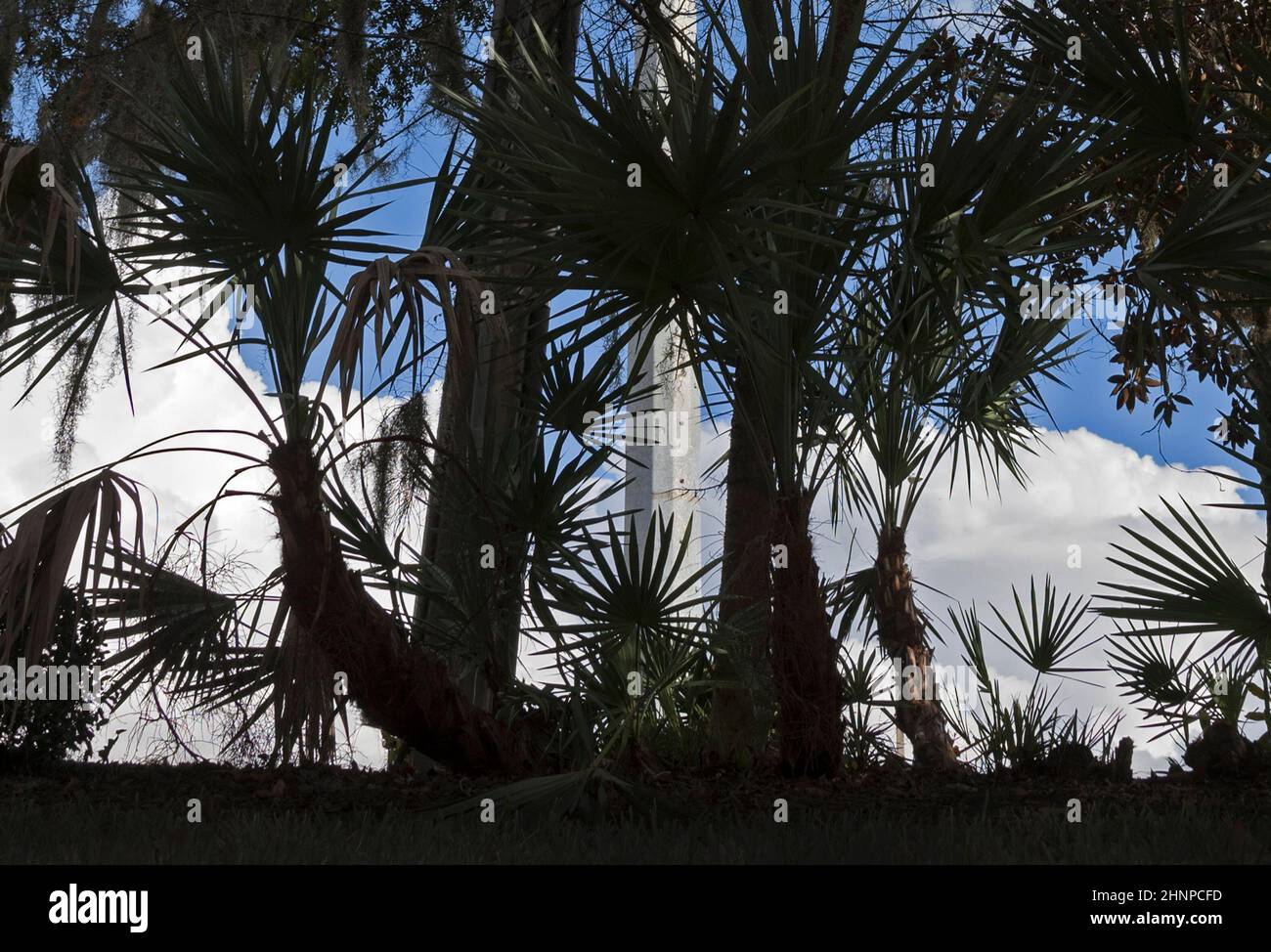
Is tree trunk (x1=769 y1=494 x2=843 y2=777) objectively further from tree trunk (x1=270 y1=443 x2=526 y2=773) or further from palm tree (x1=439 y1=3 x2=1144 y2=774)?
tree trunk (x1=270 y1=443 x2=526 y2=773)

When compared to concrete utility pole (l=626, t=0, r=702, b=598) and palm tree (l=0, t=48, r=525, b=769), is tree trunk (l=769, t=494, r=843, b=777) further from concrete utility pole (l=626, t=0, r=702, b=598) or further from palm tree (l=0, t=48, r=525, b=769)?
concrete utility pole (l=626, t=0, r=702, b=598)

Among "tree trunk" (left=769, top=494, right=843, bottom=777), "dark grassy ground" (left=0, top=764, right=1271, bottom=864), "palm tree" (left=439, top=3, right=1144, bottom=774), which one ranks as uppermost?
"palm tree" (left=439, top=3, right=1144, bottom=774)

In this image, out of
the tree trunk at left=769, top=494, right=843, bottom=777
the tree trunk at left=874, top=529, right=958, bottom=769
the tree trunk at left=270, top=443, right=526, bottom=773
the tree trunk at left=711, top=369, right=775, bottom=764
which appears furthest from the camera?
the tree trunk at left=874, top=529, right=958, bottom=769

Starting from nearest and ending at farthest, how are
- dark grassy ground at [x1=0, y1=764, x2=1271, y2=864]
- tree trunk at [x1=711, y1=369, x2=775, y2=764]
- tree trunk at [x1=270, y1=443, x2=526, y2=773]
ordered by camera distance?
dark grassy ground at [x1=0, y1=764, x2=1271, y2=864]
tree trunk at [x1=270, y1=443, x2=526, y2=773]
tree trunk at [x1=711, y1=369, x2=775, y2=764]

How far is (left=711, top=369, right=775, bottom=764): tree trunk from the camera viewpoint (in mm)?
4258

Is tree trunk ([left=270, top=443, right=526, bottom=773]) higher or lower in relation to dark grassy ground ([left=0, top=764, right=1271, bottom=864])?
higher

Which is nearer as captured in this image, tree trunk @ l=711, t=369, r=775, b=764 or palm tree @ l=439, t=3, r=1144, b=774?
palm tree @ l=439, t=3, r=1144, b=774

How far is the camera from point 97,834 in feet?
10.5

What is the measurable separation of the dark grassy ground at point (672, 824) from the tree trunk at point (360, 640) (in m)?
0.23

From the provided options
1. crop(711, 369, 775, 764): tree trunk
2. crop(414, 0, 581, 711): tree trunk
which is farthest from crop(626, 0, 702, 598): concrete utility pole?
crop(711, 369, 775, 764): tree trunk

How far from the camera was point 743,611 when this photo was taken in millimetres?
4363

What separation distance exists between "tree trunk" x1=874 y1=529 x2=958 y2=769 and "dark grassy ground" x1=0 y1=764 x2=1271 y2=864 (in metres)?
0.52
